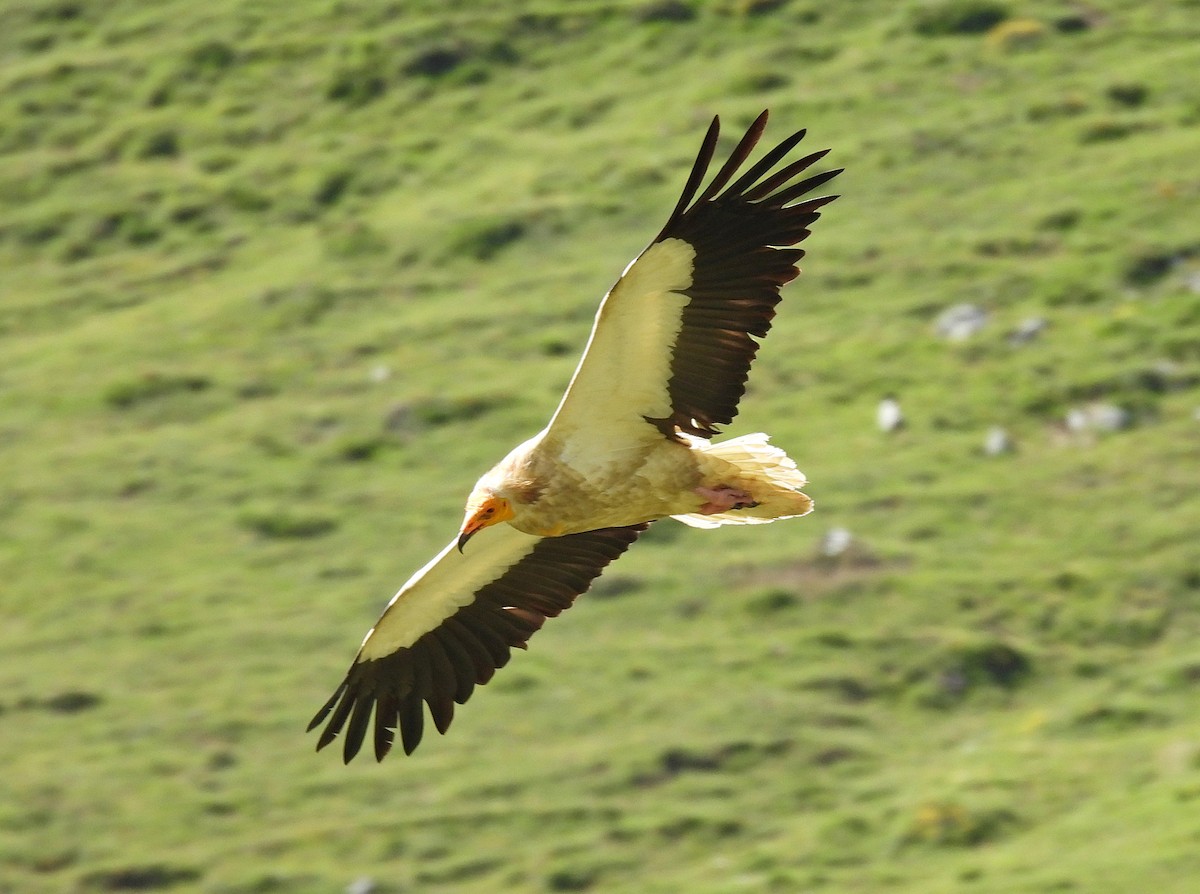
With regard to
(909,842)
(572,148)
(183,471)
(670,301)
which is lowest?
(909,842)

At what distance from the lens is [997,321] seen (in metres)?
31.8

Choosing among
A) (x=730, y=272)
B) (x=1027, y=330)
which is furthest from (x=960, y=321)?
(x=730, y=272)

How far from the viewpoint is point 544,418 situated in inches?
1189

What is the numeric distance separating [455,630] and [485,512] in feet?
6.42

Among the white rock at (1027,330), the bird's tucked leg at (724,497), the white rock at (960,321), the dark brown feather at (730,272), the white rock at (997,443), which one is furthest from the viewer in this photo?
the white rock at (960,321)

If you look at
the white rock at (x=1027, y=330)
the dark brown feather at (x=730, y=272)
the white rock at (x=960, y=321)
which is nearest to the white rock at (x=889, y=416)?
the white rock at (x=960, y=321)

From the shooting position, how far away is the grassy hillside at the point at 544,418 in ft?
77.0

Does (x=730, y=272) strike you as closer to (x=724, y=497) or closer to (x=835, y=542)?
(x=724, y=497)

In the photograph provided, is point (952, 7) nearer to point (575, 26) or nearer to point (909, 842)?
point (575, 26)

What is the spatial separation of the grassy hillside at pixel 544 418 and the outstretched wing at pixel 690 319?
11.6 m

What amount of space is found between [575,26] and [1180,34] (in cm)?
1130

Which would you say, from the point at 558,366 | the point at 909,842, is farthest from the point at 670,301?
the point at 558,366

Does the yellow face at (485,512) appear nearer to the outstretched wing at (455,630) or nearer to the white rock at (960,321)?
the outstretched wing at (455,630)

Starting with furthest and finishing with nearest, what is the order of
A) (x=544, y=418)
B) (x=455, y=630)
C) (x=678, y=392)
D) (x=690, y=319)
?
(x=544, y=418) → (x=455, y=630) → (x=678, y=392) → (x=690, y=319)
